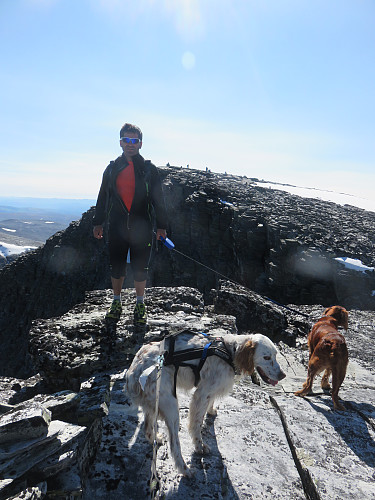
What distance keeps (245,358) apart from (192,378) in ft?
2.02

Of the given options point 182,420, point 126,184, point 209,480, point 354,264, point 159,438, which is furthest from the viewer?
point 354,264

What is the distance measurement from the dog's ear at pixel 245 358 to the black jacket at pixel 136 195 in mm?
2442

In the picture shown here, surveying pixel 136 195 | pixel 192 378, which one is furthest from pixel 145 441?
pixel 136 195

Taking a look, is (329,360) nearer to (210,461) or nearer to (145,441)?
(210,461)

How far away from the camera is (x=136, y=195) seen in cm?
425

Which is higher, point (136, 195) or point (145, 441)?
point (136, 195)

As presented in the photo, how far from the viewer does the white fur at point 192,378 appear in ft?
8.73

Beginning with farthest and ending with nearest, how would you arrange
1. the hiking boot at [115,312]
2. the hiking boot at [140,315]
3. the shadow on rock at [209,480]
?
the hiking boot at [115,312], the hiking boot at [140,315], the shadow on rock at [209,480]

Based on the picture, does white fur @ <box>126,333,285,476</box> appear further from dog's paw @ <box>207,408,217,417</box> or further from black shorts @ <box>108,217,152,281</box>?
black shorts @ <box>108,217,152,281</box>

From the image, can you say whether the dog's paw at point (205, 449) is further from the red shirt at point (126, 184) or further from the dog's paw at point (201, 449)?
the red shirt at point (126, 184)

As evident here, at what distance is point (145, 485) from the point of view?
2381 mm

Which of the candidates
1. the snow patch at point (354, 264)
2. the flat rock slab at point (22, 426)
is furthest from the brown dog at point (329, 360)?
the snow patch at point (354, 264)

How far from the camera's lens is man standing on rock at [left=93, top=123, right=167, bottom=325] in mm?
4199

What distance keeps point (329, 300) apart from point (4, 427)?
65.7 feet
